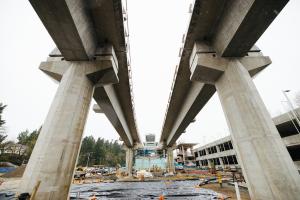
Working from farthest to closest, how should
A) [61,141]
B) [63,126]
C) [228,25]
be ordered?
[228,25] < [63,126] < [61,141]

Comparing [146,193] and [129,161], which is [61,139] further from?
[129,161]

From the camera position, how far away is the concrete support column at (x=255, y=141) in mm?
5883

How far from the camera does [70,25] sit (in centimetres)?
675

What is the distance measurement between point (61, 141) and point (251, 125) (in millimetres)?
8617

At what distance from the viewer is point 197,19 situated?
7781 millimetres

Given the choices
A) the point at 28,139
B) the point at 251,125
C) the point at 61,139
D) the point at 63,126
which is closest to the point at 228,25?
the point at 251,125

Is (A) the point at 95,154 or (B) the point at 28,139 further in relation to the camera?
(A) the point at 95,154

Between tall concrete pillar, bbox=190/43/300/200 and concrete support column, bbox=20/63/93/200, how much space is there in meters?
6.67

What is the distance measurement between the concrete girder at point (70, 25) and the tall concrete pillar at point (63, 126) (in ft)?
2.52

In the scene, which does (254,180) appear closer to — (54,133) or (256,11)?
(256,11)

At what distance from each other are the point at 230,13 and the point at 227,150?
172 feet

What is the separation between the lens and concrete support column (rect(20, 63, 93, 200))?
6195 millimetres

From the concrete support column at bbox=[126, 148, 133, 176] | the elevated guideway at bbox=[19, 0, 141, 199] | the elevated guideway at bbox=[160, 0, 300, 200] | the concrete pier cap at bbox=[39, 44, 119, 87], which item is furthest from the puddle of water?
the concrete support column at bbox=[126, 148, 133, 176]

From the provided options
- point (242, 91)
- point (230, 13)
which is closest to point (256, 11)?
point (230, 13)
